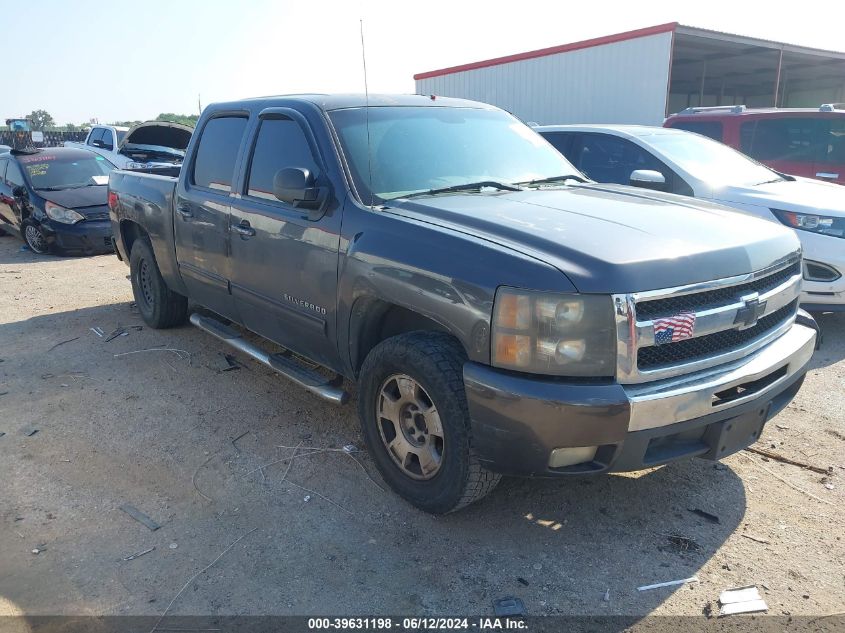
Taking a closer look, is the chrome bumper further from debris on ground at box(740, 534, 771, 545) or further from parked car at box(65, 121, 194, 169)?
parked car at box(65, 121, 194, 169)

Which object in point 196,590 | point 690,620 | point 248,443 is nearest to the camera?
point 690,620

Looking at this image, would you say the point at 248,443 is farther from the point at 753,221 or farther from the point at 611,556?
the point at 753,221

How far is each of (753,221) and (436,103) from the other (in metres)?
2.04

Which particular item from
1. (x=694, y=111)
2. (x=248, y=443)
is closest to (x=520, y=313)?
(x=248, y=443)

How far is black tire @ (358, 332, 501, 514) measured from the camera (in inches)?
112

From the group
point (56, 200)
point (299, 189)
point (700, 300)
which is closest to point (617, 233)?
point (700, 300)

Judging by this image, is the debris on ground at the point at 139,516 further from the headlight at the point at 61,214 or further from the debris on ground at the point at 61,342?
the headlight at the point at 61,214

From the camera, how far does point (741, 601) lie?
264cm

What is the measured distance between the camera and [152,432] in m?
4.18

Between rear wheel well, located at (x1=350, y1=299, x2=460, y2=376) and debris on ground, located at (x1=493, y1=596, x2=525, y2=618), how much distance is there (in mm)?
1246

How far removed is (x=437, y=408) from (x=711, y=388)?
1129mm

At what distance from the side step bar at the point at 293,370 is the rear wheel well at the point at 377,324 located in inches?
9.5

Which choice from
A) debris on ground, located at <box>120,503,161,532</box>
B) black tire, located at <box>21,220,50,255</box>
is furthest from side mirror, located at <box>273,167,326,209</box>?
black tire, located at <box>21,220,50,255</box>

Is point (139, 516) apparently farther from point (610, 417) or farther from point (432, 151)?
point (432, 151)
